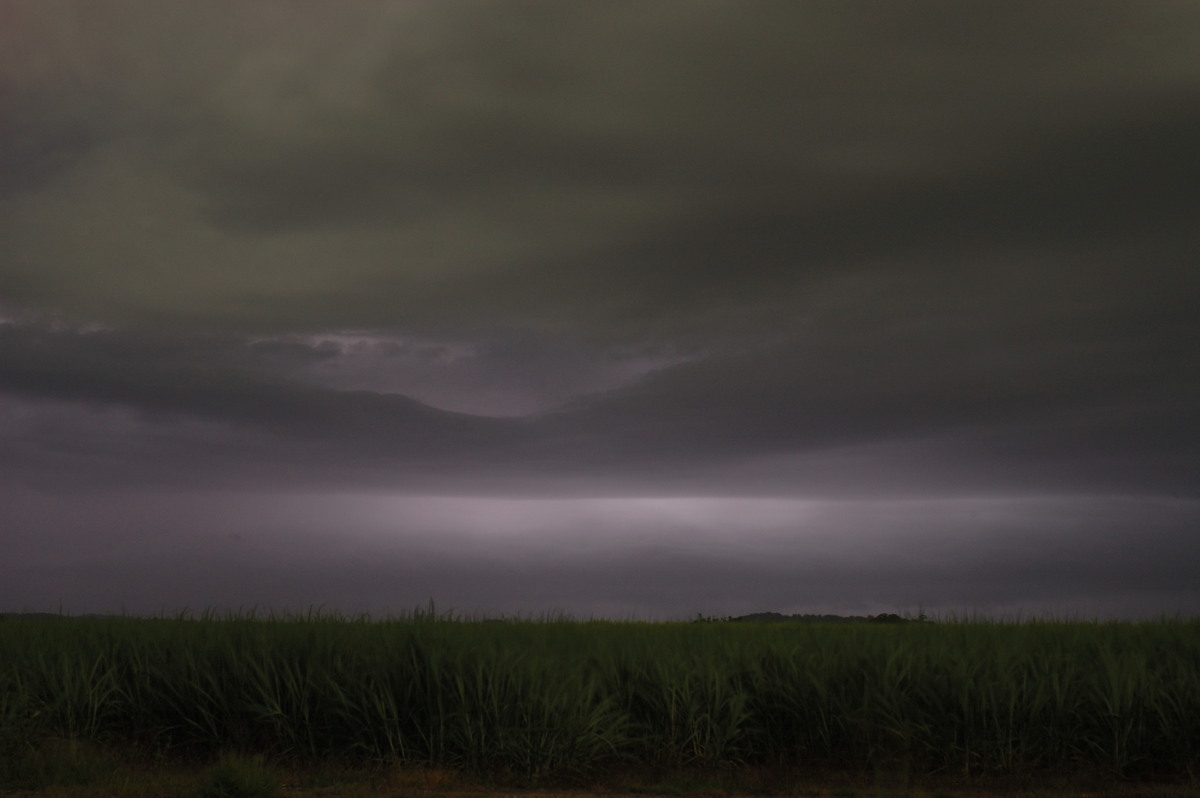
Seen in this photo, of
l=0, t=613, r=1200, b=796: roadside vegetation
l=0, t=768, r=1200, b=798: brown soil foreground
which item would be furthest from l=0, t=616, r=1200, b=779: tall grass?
l=0, t=768, r=1200, b=798: brown soil foreground

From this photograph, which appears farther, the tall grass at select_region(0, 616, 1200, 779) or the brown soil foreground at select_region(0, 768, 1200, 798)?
the tall grass at select_region(0, 616, 1200, 779)

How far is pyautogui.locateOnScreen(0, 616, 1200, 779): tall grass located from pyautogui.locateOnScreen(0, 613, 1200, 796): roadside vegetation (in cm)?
3

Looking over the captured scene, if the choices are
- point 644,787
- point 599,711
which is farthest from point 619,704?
point 644,787

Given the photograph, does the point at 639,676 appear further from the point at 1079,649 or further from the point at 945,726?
the point at 1079,649

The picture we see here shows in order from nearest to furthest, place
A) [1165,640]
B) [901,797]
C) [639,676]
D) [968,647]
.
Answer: [901,797], [639,676], [968,647], [1165,640]

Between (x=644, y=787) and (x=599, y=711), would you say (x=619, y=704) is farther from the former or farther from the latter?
(x=644, y=787)

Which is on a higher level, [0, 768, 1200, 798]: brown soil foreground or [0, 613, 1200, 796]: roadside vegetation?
[0, 613, 1200, 796]: roadside vegetation

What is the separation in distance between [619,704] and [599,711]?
2.33ft

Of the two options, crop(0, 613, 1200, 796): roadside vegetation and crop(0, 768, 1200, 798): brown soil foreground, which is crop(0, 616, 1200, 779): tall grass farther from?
crop(0, 768, 1200, 798): brown soil foreground

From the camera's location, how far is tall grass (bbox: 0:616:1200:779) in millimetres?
10430

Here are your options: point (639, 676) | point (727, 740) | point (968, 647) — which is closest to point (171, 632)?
point (639, 676)

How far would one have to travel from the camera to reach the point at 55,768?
10008 mm

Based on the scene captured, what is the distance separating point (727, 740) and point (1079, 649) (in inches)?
230

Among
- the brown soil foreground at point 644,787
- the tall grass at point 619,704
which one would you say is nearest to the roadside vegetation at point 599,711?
the tall grass at point 619,704
